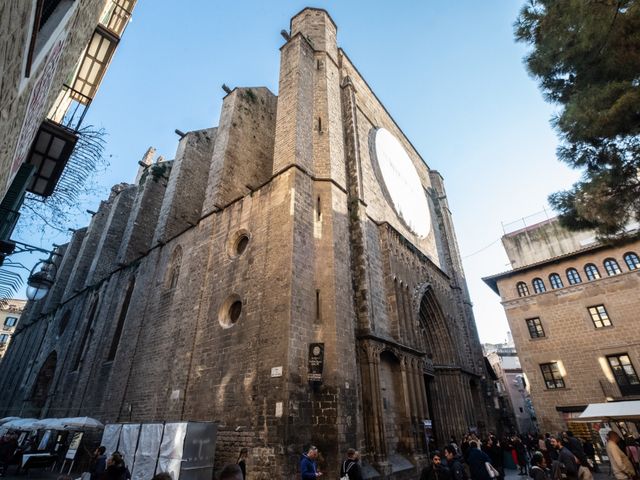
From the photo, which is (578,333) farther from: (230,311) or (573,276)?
(230,311)

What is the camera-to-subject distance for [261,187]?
1084 centimetres

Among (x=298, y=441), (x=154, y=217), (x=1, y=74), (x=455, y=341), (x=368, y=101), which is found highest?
(x=368, y=101)

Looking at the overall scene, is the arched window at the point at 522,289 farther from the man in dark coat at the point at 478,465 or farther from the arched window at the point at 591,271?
the man in dark coat at the point at 478,465

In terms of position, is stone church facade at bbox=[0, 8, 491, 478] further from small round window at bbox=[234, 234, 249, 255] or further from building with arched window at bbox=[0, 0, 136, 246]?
building with arched window at bbox=[0, 0, 136, 246]

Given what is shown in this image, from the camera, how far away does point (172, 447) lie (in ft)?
21.8

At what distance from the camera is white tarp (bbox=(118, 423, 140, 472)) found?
7345 mm

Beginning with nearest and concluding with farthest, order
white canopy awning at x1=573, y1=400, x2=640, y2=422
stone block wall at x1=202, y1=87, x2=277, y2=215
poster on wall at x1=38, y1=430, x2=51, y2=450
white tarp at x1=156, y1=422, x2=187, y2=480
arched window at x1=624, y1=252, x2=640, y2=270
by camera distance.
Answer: white tarp at x1=156, y1=422, x2=187, y2=480, white canopy awning at x1=573, y1=400, x2=640, y2=422, stone block wall at x1=202, y1=87, x2=277, y2=215, poster on wall at x1=38, y1=430, x2=51, y2=450, arched window at x1=624, y1=252, x2=640, y2=270

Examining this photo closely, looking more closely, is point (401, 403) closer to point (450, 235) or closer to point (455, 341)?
point (455, 341)

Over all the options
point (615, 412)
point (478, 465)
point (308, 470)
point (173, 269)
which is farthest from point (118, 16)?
point (615, 412)

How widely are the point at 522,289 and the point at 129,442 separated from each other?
21.1 m

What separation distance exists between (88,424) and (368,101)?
17963 millimetres

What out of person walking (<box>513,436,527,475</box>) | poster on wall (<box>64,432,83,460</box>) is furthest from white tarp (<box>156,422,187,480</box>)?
person walking (<box>513,436,527,475</box>)

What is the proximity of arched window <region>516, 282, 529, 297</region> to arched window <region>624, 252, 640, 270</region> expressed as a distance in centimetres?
481

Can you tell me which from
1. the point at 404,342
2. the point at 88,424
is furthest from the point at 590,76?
the point at 88,424
